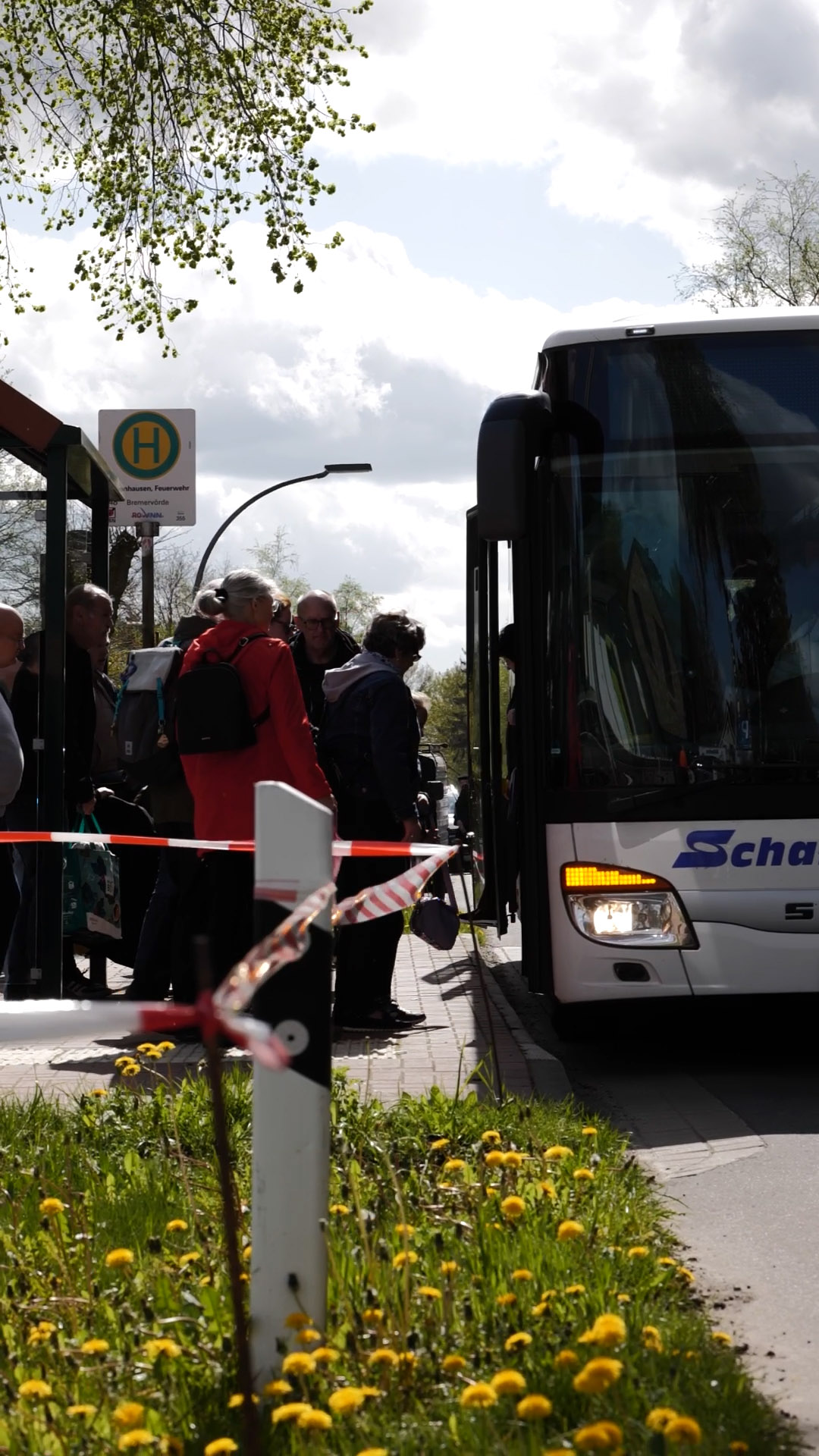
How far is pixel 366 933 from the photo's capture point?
8.67 m

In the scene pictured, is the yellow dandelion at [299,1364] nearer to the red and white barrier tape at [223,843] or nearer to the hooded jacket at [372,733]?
the red and white barrier tape at [223,843]

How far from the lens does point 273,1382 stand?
2.94 meters

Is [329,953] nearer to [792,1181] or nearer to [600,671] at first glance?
[792,1181]

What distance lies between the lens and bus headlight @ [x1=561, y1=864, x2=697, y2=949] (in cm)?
741

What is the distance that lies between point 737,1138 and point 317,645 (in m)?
4.41

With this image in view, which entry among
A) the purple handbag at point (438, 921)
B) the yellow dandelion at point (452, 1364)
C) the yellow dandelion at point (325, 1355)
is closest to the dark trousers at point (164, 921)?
the purple handbag at point (438, 921)

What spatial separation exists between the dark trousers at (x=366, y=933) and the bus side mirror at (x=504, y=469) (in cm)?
203

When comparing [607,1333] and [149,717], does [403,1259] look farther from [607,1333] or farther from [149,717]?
[149,717]

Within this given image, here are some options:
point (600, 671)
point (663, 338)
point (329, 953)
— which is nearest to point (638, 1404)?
point (329, 953)

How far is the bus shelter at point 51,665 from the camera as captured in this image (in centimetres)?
909

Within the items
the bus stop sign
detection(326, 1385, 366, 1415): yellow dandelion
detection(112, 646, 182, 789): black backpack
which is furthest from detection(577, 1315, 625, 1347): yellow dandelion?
the bus stop sign

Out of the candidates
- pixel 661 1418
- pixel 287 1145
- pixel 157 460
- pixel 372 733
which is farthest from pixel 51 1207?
pixel 157 460

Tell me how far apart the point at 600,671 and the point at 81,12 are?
9.70 meters

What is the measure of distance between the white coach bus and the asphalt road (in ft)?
1.47
